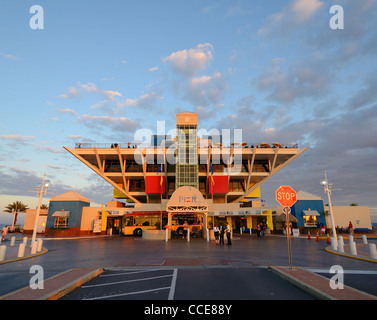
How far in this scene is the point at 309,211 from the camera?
1487 inches

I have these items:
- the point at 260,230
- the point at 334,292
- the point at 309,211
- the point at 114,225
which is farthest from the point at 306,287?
the point at 114,225

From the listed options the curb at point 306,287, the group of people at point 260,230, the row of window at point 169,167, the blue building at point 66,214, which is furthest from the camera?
the row of window at point 169,167

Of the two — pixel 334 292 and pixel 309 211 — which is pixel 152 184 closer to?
pixel 309 211

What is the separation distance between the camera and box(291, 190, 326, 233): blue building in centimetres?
3766

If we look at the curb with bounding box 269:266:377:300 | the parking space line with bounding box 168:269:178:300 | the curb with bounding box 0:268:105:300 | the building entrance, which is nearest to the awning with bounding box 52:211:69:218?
the building entrance

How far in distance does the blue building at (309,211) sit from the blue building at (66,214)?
37.3 metres

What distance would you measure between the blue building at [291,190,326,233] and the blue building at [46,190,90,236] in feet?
122

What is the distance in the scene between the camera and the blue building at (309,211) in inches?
1483

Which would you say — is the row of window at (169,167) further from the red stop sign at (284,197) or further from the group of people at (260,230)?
the red stop sign at (284,197)

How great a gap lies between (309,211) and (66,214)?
134ft

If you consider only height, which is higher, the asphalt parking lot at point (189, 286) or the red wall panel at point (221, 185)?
the red wall panel at point (221, 185)

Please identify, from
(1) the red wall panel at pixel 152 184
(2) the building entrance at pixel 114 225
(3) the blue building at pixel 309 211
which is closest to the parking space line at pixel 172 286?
(1) the red wall panel at pixel 152 184

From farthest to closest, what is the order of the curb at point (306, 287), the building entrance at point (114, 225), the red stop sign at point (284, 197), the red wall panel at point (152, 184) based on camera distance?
the red wall panel at point (152, 184) → the building entrance at point (114, 225) → the red stop sign at point (284, 197) → the curb at point (306, 287)
